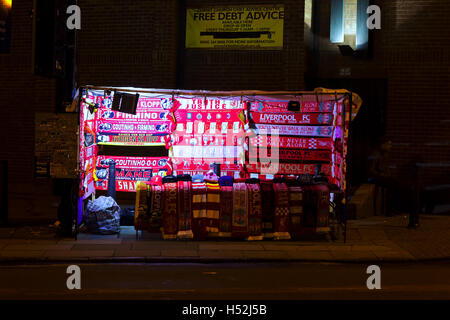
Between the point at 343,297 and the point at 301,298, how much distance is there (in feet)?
1.74

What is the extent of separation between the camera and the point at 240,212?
397 inches

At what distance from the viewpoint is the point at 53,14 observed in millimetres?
9852

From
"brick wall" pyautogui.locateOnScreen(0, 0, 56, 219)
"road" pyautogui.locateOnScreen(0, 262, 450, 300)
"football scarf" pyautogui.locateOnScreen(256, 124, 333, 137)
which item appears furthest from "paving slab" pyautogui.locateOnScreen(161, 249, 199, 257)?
"brick wall" pyautogui.locateOnScreen(0, 0, 56, 219)

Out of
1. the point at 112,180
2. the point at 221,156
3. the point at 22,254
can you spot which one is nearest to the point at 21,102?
the point at 112,180

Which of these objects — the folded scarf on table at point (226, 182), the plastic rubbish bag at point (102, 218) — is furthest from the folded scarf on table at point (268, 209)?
the plastic rubbish bag at point (102, 218)

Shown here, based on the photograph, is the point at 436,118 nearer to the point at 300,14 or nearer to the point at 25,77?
the point at 300,14

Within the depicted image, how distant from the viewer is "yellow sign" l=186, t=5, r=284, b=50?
14188mm

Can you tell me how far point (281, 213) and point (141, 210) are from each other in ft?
8.22

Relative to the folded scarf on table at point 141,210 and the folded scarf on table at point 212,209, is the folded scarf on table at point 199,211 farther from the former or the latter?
the folded scarf on table at point 141,210

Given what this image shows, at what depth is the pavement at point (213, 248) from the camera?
349 inches

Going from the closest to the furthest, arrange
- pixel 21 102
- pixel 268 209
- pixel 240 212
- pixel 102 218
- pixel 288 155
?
1. pixel 240 212
2. pixel 268 209
3. pixel 102 218
4. pixel 288 155
5. pixel 21 102

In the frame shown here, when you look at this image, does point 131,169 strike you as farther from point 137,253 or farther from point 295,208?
point 295,208

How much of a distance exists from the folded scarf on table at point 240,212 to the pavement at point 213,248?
0.20m

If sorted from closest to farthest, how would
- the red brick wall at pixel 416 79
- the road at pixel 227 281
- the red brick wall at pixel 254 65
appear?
the road at pixel 227 281, the red brick wall at pixel 416 79, the red brick wall at pixel 254 65
